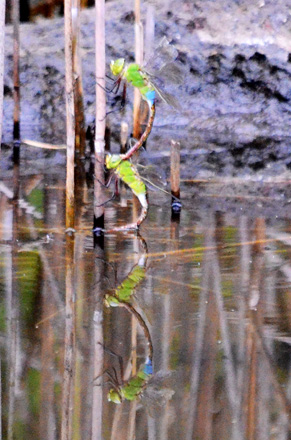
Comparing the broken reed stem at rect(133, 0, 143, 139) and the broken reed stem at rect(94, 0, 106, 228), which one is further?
the broken reed stem at rect(133, 0, 143, 139)

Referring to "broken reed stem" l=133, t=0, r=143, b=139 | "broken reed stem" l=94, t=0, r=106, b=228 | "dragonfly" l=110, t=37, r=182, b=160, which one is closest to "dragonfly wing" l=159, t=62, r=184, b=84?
"dragonfly" l=110, t=37, r=182, b=160

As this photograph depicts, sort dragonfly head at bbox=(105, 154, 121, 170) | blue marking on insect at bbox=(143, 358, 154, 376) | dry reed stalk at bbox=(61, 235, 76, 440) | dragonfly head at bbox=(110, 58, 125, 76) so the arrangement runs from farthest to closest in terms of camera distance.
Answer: dragonfly head at bbox=(105, 154, 121, 170)
dragonfly head at bbox=(110, 58, 125, 76)
blue marking on insect at bbox=(143, 358, 154, 376)
dry reed stalk at bbox=(61, 235, 76, 440)

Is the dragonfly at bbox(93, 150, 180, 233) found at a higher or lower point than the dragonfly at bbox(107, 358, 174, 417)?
higher

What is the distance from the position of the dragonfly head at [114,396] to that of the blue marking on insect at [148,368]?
0.19 metres

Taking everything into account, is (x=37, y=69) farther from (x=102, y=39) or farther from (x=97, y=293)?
(x=97, y=293)

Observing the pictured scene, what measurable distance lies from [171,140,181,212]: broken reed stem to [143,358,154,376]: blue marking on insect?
8.22 ft

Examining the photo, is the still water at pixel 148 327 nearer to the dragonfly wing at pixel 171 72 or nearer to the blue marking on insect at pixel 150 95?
the blue marking on insect at pixel 150 95

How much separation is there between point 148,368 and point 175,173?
2.58m

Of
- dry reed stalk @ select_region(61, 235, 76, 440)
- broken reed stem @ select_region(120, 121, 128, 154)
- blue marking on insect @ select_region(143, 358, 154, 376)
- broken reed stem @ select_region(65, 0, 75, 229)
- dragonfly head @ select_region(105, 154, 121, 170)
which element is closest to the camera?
dry reed stalk @ select_region(61, 235, 76, 440)

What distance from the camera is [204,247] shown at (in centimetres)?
473

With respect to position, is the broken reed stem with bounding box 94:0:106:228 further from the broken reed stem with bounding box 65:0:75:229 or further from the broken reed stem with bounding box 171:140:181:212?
the broken reed stem with bounding box 171:140:181:212

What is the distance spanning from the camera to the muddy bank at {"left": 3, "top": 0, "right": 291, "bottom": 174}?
9852mm

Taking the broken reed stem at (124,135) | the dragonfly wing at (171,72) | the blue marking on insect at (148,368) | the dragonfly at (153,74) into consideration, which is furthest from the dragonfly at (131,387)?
the broken reed stem at (124,135)

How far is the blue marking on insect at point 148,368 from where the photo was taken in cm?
305
